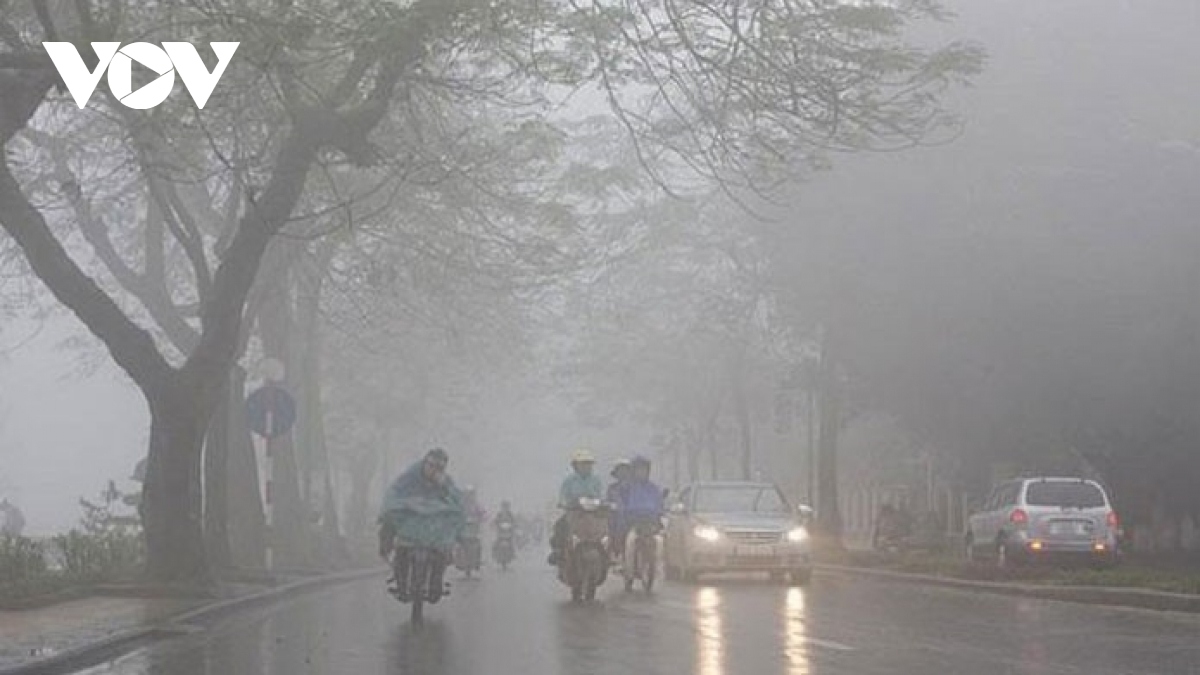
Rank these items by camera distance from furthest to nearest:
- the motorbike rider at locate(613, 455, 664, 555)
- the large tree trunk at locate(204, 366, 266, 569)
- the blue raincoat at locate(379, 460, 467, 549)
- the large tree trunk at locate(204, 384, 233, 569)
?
the large tree trunk at locate(204, 366, 266, 569) < the large tree trunk at locate(204, 384, 233, 569) < the motorbike rider at locate(613, 455, 664, 555) < the blue raincoat at locate(379, 460, 467, 549)

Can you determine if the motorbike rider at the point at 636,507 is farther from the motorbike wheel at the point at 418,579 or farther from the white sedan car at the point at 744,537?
the motorbike wheel at the point at 418,579

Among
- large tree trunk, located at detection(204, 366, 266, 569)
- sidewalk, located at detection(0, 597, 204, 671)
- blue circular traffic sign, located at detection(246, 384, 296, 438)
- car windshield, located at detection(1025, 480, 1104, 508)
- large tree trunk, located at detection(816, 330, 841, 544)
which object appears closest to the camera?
sidewalk, located at detection(0, 597, 204, 671)

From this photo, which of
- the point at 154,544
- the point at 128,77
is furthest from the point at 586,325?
the point at 128,77

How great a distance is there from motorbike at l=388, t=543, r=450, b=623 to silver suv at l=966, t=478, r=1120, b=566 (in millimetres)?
14404

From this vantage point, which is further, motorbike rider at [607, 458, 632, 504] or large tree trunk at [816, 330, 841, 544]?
large tree trunk at [816, 330, 841, 544]

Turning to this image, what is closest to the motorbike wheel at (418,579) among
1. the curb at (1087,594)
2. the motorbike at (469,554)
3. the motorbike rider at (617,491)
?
the motorbike rider at (617,491)

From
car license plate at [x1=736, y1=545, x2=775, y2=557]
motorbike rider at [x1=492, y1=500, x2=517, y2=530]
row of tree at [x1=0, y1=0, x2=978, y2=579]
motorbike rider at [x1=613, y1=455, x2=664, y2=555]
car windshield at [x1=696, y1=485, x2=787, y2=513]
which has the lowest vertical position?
car license plate at [x1=736, y1=545, x2=775, y2=557]

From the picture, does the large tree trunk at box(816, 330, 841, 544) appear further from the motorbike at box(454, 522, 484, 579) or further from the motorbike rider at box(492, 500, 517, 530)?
the motorbike at box(454, 522, 484, 579)

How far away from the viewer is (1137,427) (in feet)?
126

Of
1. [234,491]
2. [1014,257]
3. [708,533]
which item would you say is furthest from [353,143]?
[1014,257]

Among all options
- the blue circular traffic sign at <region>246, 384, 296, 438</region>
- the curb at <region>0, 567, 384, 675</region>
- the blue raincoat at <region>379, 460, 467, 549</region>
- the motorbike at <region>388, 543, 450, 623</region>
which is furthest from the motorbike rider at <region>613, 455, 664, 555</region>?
the motorbike at <region>388, 543, 450, 623</region>

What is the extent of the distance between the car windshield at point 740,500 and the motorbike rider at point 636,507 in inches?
157

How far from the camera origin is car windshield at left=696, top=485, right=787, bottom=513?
32.2 metres

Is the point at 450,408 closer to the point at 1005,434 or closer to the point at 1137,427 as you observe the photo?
the point at 1005,434
